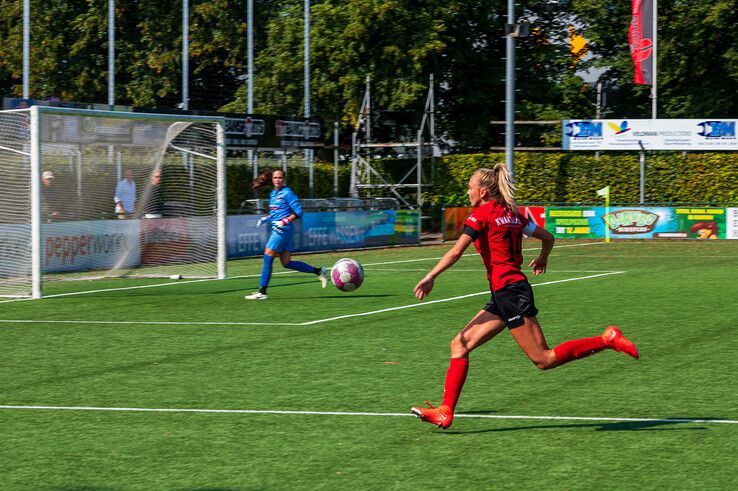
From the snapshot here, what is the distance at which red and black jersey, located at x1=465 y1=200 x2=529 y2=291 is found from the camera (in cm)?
765

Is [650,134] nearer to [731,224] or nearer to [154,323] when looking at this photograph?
[731,224]

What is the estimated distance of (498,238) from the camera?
7.71 metres

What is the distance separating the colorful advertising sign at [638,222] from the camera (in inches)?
1359

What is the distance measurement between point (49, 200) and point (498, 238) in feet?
48.7

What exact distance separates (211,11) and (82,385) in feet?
119

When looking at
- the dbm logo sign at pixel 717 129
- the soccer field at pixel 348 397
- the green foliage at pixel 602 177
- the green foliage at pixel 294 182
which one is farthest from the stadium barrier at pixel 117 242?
the dbm logo sign at pixel 717 129

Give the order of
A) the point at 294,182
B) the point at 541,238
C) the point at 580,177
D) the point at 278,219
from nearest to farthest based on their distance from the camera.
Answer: the point at 541,238 < the point at 278,219 < the point at 294,182 < the point at 580,177

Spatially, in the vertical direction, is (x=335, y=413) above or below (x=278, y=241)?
below

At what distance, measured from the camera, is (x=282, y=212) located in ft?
57.1

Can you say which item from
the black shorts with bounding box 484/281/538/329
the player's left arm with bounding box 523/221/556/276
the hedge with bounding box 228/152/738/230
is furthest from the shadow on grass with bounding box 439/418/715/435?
the hedge with bounding box 228/152/738/230

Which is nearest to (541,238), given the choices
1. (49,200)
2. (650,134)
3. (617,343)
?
(617,343)

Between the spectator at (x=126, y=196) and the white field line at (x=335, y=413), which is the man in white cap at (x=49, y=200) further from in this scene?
the white field line at (x=335, y=413)

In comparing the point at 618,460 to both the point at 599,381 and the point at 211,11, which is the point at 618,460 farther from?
the point at 211,11

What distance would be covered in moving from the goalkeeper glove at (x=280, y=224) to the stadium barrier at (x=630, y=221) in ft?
56.7
